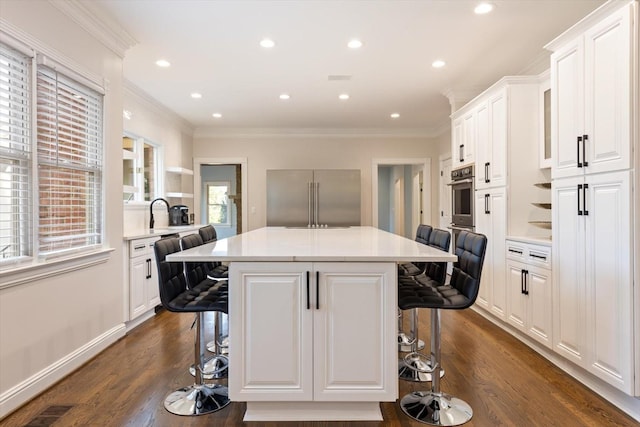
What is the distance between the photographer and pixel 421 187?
7305mm

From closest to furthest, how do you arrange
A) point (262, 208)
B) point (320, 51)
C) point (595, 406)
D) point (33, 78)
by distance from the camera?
1. point (595, 406)
2. point (33, 78)
3. point (320, 51)
4. point (262, 208)

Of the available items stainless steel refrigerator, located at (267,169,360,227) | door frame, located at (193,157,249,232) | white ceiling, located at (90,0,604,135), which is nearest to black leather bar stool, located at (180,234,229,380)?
white ceiling, located at (90,0,604,135)

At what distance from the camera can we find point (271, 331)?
6.41ft

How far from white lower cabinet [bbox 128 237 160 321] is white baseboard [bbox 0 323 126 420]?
1.48 feet

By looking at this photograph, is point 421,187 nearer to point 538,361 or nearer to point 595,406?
point 538,361

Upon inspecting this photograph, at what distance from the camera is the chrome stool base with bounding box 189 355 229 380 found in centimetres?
257

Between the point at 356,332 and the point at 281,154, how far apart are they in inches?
208

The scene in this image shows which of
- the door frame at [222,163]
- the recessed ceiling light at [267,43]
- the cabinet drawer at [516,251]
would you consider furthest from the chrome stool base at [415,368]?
the door frame at [222,163]

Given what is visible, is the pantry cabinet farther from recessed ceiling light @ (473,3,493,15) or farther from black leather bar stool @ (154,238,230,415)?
black leather bar stool @ (154,238,230,415)

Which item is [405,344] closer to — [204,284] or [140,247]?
[204,284]

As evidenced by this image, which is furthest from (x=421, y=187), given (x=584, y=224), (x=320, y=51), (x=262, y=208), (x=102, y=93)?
(x=102, y=93)

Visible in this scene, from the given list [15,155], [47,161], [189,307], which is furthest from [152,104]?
[189,307]

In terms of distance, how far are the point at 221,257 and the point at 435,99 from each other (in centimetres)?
421

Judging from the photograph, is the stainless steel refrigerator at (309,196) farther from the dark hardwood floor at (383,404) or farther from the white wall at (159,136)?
the dark hardwood floor at (383,404)
